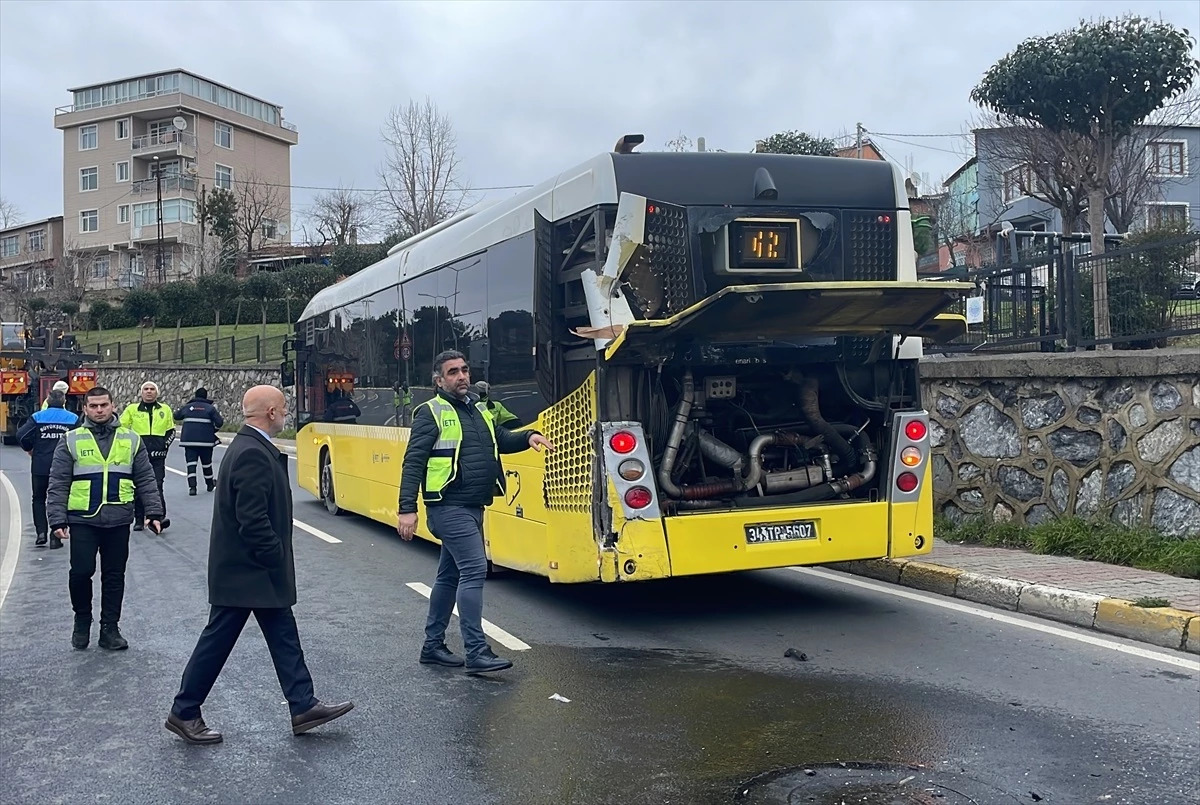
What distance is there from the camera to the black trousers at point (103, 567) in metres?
6.82

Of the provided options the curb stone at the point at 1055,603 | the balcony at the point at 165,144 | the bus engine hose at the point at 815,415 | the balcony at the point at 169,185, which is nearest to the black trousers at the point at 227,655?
the bus engine hose at the point at 815,415

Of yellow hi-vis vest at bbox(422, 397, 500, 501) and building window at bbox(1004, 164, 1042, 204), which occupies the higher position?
building window at bbox(1004, 164, 1042, 204)

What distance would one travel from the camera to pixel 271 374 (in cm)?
3550

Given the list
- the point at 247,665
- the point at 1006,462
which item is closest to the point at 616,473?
the point at 247,665

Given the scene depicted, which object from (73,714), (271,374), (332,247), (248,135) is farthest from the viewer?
(248,135)

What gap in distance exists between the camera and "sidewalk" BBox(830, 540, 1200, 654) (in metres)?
6.66

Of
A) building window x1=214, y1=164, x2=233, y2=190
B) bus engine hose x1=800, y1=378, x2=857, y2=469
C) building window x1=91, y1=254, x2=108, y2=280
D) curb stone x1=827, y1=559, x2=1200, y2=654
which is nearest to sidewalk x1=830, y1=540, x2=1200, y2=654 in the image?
curb stone x1=827, y1=559, x2=1200, y2=654

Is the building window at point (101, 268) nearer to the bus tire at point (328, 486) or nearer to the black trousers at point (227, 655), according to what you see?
the bus tire at point (328, 486)

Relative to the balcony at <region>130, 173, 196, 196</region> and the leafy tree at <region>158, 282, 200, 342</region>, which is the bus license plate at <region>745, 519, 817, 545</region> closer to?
the leafy tree at <region>158, 282, 200, 342</region>

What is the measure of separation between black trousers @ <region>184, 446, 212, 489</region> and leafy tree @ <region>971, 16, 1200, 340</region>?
12.8 meters

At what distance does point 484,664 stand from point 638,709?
3.62 feet

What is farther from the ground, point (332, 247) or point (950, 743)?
point (332, 247)

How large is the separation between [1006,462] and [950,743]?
5.48 m

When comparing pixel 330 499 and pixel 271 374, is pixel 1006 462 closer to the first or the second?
pixel 330 499
